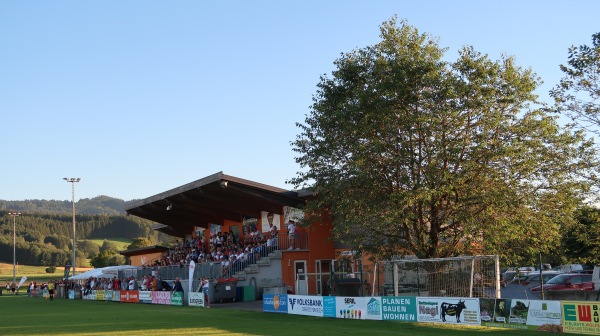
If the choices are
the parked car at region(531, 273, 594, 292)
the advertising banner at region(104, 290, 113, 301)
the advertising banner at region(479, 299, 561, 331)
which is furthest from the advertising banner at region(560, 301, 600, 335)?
the advertising banner at region(104, 290, 113, 301)

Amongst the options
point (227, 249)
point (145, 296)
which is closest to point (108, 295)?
point (145, 296)

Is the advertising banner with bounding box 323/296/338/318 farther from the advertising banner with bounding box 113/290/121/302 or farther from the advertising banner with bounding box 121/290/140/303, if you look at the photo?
the advertising banner with bounding box 113/290/121/302

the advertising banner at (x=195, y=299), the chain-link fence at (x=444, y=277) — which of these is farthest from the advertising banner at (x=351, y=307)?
the advertising banner at (x=195, y=299)

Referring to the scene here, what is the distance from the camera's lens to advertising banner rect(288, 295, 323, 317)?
82.1ft

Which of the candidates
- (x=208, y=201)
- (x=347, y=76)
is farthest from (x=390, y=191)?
(x=208, y=201)

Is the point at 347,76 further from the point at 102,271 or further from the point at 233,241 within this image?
the point at 102,271

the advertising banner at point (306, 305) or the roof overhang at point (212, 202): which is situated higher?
the roof overhang at point (212, 202)

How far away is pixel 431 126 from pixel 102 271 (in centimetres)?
3621

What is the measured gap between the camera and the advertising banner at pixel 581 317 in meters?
16.2

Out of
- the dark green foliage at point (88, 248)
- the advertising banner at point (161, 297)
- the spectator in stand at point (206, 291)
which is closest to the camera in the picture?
the spectator in stand at point (206, 291)

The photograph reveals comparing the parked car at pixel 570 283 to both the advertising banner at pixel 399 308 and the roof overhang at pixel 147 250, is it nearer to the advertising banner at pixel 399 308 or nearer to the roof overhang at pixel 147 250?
the advertising banner at pixel 399 308

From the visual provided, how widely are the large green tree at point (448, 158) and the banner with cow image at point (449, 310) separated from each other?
416cm

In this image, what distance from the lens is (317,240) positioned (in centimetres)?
3816

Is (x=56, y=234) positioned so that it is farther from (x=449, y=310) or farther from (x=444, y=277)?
(x=449, y=310)
